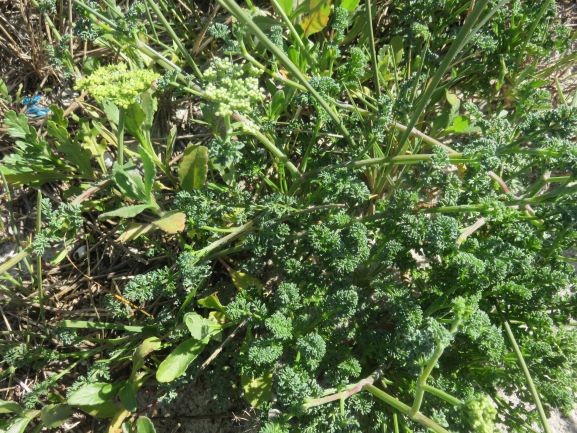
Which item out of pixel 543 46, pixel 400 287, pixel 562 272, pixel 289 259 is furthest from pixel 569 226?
pixel 543 46

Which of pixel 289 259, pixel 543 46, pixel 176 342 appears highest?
pixel 543 46

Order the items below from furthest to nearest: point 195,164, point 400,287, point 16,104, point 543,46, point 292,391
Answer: point 16,104
point 543,46
point 195,164
point 400,287
point 292,391

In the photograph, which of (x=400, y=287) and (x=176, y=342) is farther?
(x=176, y=342)

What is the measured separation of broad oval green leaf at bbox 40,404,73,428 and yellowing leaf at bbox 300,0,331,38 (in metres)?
2.46

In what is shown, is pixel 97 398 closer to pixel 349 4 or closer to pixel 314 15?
pixel 314 15

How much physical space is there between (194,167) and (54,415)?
1500 mm

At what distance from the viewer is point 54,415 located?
2674mm

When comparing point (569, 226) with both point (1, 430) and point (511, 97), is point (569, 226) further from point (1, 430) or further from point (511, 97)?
point (1, 430)

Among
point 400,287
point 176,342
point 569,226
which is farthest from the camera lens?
point 176,342

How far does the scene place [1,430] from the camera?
2725 mm

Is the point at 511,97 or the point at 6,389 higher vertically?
the point at 511,97

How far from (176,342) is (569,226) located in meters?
2.04

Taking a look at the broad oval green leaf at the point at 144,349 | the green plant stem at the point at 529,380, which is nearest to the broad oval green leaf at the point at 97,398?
the broad oval green leaf at the point at 144,349

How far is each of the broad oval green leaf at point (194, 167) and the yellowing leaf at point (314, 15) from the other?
0.95 meters
